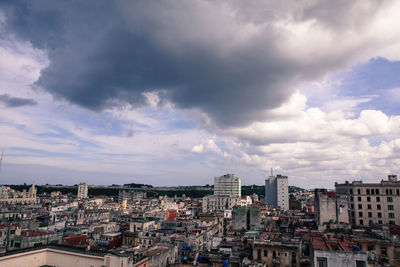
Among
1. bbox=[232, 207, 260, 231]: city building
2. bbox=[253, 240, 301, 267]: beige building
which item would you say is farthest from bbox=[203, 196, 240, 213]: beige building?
bbox=[253, 240, 301, 267]: beige building

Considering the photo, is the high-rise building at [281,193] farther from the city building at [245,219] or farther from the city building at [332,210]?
the city building at [332,210]

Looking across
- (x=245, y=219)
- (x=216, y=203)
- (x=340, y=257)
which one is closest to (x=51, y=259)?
(x=340, y=257)

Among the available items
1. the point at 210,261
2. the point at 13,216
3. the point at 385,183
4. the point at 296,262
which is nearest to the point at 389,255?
the point at 296,262

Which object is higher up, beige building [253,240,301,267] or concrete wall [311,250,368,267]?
concrete wall [311,250,368,267]

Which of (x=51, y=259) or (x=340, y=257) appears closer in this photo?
(x=340, y=257)

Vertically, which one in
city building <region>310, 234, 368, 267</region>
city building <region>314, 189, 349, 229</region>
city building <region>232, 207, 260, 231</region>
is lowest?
city building <region>232, 207, 260, 231</region>

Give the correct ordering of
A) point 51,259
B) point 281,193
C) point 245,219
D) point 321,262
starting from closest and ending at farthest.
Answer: point 321,262, point 51,259, point 245,219, point 281,193

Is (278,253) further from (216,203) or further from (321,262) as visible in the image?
(216,203)

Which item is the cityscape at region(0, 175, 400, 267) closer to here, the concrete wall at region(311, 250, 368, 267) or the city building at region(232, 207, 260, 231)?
the concrete wall at region(311, 250, 368, 267)

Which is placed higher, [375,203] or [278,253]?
[375,203]
